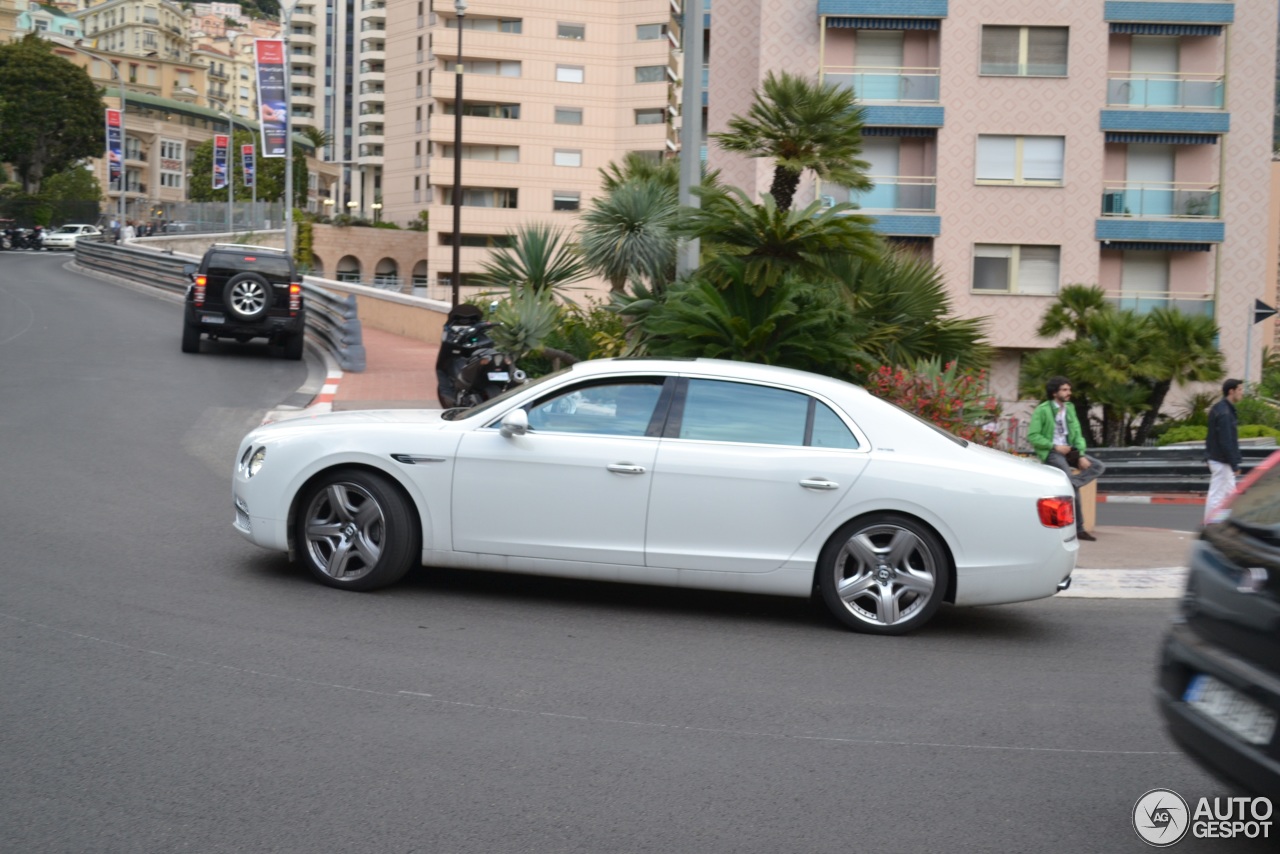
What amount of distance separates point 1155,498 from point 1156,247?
54.7 feet

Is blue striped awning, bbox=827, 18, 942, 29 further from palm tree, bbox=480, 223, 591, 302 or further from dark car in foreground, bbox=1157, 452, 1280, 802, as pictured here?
dark car in foreground, bbox=1157, 452, 1280, 802

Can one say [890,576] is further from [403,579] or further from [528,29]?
[528,29]

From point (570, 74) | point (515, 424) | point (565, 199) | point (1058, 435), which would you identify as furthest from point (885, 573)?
point (570, 74)

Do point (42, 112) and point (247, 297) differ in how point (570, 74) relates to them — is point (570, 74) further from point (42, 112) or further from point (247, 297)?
point (247, 297)

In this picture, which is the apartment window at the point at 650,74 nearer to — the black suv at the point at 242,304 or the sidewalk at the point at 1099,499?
the sidewalk at the point at 1099,499

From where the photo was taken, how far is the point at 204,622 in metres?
6.86

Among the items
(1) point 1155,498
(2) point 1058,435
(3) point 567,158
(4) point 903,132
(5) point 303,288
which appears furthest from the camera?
(3) point 567,158

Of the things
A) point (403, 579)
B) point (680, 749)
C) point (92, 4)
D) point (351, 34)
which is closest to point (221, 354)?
point (403, 579)

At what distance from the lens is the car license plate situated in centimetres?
389

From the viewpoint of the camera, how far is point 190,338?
2191 centimetres

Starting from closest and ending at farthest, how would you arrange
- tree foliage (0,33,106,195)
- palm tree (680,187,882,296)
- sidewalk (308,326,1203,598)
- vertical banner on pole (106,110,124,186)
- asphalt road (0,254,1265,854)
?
asphalt road (0,254,1265,854)
sidewalk (308,326,1203,598)
palm tree (680,187,882,296)
vertical banner on pole (106,110,124,186)
tree foliage (0,33,106,195)

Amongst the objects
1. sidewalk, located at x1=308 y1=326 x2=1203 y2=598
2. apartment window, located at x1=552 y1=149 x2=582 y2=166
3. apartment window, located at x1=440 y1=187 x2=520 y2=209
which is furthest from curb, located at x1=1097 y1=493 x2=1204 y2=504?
apartment window, located at x1=552 y1=149 x2=582 y2=166

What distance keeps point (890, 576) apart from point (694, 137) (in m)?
6.70

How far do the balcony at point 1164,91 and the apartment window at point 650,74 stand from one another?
37399 millimetres
